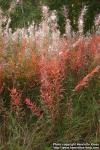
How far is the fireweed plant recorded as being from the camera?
478cm

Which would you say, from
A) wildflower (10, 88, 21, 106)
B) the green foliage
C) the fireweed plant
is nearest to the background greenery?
the green foliage

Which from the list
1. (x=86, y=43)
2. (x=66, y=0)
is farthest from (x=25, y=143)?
(x=66, y=0)

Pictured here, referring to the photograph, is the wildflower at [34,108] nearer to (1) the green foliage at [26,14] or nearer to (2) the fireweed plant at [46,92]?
(2) the fireweed plant at [46,92]

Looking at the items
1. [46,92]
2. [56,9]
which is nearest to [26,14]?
[56,9]

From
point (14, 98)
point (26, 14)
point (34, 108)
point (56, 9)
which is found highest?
point (56, 9)

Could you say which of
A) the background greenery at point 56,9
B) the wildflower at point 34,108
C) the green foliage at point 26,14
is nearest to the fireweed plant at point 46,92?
the wildflower at point 34,108

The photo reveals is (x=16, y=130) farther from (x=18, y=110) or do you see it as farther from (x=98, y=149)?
(x=98, y=149)

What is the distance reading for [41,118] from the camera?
4.83 m

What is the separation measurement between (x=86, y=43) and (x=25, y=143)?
1.81 meters

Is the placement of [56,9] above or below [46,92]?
above

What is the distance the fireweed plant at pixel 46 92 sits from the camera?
4.78m

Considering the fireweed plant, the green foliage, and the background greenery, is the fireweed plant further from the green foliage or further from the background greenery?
the green foliage

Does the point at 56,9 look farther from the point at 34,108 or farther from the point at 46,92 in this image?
the point at 46,92

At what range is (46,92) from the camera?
15.6 feet
